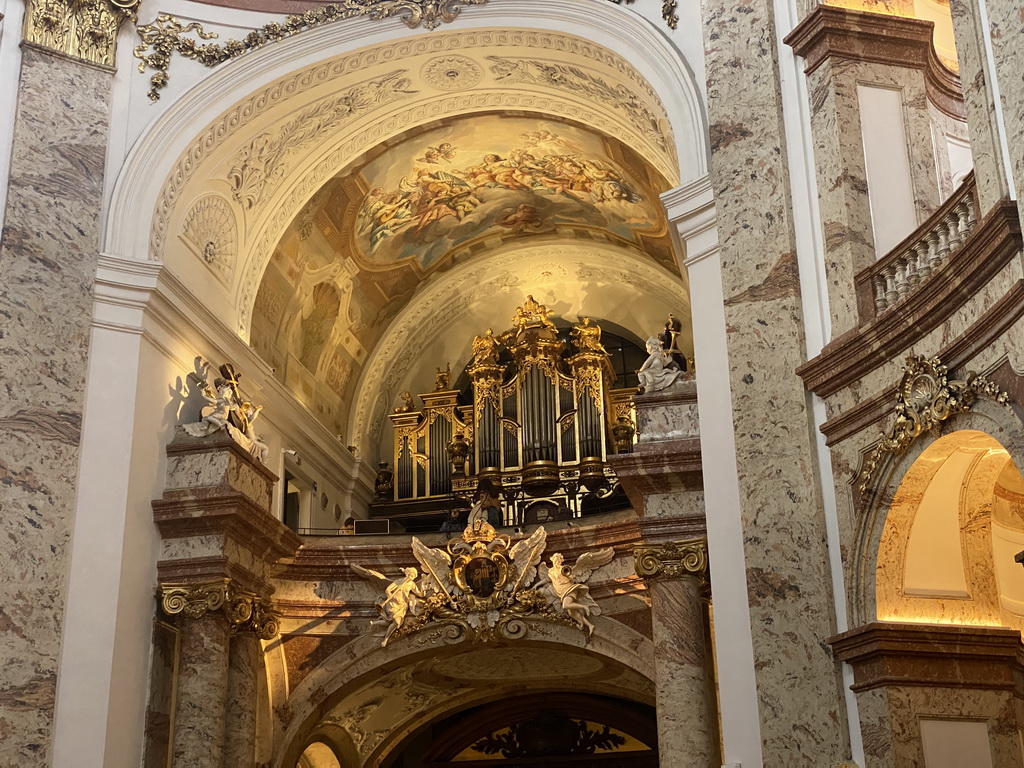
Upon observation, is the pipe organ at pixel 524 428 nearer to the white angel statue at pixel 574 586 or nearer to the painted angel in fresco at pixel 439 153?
the white angel statue at pixel 574 586

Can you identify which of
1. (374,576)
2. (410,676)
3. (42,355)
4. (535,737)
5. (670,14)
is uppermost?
(670,14)

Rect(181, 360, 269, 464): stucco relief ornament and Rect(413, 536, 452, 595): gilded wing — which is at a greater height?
Rect(181, 360, 269, 464): stucco relief ornament

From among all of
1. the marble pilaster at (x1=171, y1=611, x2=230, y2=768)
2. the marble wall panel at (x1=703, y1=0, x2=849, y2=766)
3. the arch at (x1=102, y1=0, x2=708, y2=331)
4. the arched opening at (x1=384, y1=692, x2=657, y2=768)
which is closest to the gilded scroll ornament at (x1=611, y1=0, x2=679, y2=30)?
the arch at (x1=102, y1=0, x2=708, y2=331)

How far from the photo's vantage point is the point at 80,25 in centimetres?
1348

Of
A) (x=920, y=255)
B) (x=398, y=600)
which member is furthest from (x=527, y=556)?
(x=920, y=255)

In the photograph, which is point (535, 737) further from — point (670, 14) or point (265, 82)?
point (670, 14)

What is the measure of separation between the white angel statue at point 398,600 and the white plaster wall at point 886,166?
6587 millimetres

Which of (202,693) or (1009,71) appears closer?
(1009,71)

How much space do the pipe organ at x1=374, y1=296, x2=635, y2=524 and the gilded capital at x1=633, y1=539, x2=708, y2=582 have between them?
146 inches

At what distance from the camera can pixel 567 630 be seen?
45.5ft

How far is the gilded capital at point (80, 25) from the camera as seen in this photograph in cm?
1320

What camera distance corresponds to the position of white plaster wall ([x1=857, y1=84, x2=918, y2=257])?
9961 mm

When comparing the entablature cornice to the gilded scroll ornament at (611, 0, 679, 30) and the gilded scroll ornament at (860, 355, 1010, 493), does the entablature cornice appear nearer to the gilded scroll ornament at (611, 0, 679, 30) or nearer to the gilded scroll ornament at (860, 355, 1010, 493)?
the gilded scroll ornament at (860, 355, 1010, 493)

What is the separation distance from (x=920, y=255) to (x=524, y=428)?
798 centimetres
